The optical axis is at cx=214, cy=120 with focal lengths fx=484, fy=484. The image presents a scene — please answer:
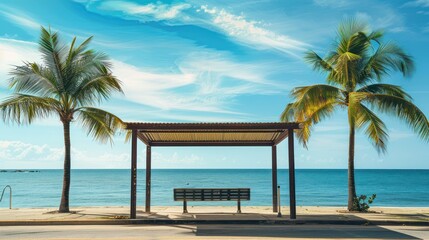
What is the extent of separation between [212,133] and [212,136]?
44.1 inches

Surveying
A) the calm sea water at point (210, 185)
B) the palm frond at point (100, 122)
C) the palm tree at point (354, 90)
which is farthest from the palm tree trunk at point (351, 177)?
the calm sea water at point (210, 185)

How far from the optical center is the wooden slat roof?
53.4ft

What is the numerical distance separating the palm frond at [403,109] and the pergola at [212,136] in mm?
4173

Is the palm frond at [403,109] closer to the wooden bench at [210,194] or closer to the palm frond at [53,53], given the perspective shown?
the wooden bench at [210,194]

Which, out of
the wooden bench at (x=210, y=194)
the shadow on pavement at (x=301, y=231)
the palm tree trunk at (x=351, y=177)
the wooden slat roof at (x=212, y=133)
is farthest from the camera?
the palm tree trunk at (x=351, y=177)

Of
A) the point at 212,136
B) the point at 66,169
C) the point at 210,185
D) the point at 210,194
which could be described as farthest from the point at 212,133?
the point at 210,185

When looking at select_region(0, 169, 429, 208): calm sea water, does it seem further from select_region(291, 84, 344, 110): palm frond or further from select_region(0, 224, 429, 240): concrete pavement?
select_region(0, 224, 429, 240): concrete pavement

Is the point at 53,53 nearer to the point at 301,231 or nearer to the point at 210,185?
the point at 301,231

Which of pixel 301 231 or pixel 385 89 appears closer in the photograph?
pixel 301 231

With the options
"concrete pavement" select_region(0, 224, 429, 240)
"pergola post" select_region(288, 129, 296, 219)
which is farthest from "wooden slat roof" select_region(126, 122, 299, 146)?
"concrete pavement" select_region(0, 224, 429, 240)

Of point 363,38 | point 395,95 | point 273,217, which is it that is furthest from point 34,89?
point 395,95

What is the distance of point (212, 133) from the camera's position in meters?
18.2

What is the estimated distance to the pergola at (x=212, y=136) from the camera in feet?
53.5

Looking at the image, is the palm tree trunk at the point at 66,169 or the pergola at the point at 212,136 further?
the palm tree trunk at the point at 66,169
